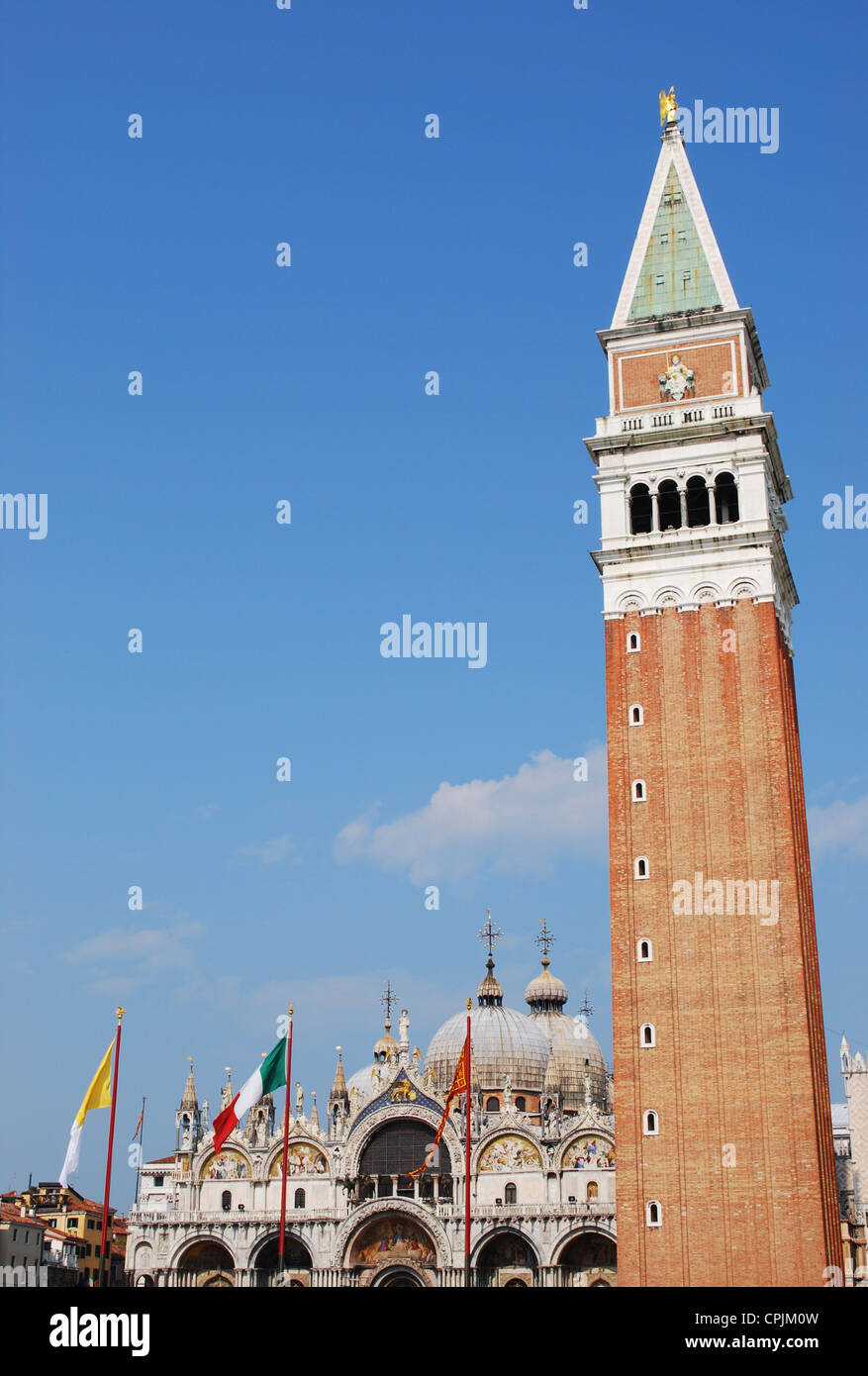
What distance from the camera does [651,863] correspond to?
49.7 metres

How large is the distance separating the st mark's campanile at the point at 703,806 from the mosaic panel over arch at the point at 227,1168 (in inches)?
1279

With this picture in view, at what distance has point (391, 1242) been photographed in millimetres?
69875

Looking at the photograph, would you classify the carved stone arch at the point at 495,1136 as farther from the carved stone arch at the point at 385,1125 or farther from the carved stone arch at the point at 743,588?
the carved stone arch at the point at 743,588

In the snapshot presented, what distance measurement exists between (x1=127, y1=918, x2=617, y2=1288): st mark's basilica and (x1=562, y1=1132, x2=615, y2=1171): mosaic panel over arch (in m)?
0.07

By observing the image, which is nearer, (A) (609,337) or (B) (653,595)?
(B) (653,595)

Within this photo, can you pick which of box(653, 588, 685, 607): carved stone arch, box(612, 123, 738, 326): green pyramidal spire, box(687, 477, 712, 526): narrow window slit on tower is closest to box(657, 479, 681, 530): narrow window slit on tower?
box(687, 477, 712, 526): narrow window slit on tower

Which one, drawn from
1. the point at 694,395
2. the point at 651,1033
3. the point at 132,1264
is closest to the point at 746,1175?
the point at 651,1033

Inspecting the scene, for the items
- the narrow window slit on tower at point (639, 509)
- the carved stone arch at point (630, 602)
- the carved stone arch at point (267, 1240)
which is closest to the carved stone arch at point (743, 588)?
the carved stone arch at point (630, 602)

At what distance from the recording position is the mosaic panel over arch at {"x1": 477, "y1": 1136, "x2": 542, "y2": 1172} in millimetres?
68438

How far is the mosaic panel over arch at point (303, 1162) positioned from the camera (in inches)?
2859

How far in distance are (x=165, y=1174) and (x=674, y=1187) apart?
51.8m

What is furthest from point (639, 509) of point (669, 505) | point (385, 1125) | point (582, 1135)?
point (385, 1125)

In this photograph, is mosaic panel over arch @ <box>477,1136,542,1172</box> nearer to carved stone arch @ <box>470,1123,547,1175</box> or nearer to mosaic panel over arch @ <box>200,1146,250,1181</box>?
carved stone arch @ <box>470,1123,547,1175</box>

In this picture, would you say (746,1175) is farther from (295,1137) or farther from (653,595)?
(295,1137)
